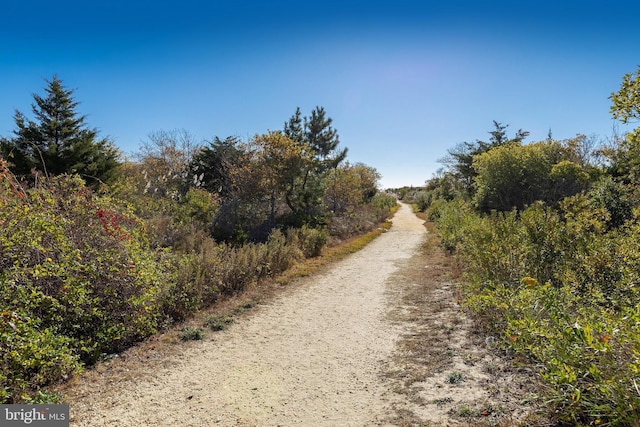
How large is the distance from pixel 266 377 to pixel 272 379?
10 centimetres

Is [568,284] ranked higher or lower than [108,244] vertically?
lower

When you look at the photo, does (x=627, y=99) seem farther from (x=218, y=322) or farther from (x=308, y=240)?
(x=308, y=240)

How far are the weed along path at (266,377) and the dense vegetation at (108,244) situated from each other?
551mm

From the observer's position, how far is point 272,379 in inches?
175

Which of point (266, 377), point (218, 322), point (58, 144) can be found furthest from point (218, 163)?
point (266, 377)

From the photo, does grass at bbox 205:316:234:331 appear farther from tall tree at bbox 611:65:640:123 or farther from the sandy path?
Result: tall tree at bbox 611:65:640:123

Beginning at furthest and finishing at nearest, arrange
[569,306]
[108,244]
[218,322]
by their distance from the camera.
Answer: [218,322], [108,244], [569,306]

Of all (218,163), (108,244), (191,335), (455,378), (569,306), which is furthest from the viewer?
(218,163)

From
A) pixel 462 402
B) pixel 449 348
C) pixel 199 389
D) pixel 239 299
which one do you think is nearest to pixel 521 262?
pixel 449 348

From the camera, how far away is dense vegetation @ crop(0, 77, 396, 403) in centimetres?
392

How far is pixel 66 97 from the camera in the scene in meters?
18.9

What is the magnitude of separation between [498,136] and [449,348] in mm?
27464

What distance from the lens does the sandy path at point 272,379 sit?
143 inches

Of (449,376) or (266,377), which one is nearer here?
(449,376)
